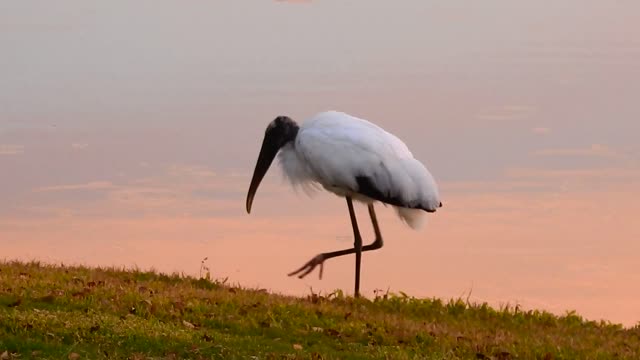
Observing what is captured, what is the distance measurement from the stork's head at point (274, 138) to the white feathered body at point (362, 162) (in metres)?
0.53

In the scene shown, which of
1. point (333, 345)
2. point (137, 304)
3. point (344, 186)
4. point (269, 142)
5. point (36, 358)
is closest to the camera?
point (36, 358)

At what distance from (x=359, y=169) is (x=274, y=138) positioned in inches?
68.2

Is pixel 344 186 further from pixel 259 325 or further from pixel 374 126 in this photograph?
pixel 259 325

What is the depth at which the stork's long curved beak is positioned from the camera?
1711cm

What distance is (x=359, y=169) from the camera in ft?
51.6

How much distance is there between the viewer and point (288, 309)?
1384 cm

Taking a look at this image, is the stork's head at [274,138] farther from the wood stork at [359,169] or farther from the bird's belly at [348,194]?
the bird's belly at [348,194]

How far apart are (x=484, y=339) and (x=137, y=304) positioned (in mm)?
3629

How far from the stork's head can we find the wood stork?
234 millimetres

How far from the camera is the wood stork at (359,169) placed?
15750 mm

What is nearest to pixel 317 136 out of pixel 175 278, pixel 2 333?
pixel 175 278

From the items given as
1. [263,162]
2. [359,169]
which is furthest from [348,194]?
[263,162]

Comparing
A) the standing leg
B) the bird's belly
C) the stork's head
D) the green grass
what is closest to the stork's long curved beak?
the stork's head

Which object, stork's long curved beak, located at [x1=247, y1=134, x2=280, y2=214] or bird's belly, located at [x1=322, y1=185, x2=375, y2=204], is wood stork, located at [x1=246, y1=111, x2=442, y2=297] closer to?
bird's belly, located at [x1=322, y1=185, x2=375, y2=204]
